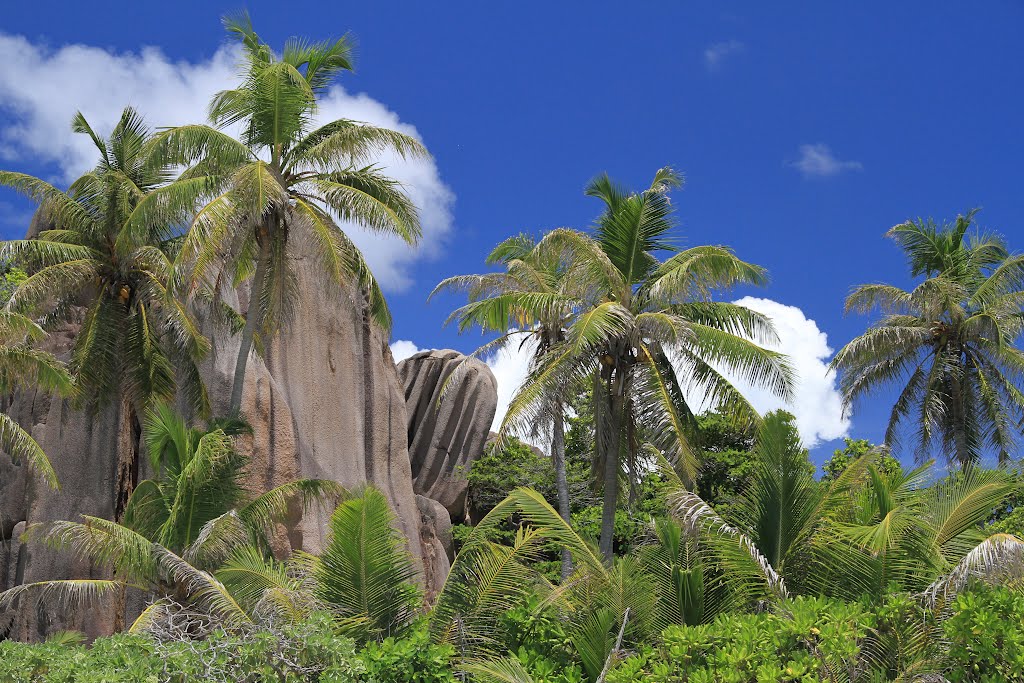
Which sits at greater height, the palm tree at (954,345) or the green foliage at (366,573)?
the palm tree at (954,345)

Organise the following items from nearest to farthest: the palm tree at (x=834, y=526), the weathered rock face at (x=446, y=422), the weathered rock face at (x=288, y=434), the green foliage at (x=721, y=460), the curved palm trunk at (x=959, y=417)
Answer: the palm tree at (x=834, y=526)
the weathered rock face at (x=288, y=434)
the curved palm trunk at (x=959, y=417)
the green foliage at (x=721, y=460)
the weathered rock face at (x=446, y=422)

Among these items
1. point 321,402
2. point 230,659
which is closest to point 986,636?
point 230,659

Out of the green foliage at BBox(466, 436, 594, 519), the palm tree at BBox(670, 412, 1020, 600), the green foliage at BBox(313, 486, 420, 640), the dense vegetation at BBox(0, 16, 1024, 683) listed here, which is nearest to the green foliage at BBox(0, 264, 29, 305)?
the dense vegetation at BBox(0, 16, 1024, 683)

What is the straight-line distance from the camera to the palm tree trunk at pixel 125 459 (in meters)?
21.5

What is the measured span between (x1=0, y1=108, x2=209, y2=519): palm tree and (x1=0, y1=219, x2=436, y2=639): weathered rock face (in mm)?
1453

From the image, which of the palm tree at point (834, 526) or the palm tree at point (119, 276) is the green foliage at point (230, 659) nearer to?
the palm tree at point (834, 526)

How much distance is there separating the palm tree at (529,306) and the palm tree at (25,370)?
23.8 feet

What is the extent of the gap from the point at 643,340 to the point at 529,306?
2002mm

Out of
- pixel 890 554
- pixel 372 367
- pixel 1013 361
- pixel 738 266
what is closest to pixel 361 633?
pixel 890 554

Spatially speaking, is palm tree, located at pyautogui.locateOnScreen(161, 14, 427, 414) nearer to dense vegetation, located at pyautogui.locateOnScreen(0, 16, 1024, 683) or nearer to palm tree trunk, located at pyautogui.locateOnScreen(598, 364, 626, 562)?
dense vegetation, located at pyautogui.locateOnScreen(0, 16, 1024, 683)

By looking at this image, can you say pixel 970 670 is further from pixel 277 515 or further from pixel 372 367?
pixel 372 367

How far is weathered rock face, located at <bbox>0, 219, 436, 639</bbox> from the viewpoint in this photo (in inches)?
813

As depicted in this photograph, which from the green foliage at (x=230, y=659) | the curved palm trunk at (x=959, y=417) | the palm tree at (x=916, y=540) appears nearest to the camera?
the green foliage at (x=230, y=659)

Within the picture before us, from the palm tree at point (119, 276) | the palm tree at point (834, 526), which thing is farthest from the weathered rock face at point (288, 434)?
the palm tree at point (834, 526)
